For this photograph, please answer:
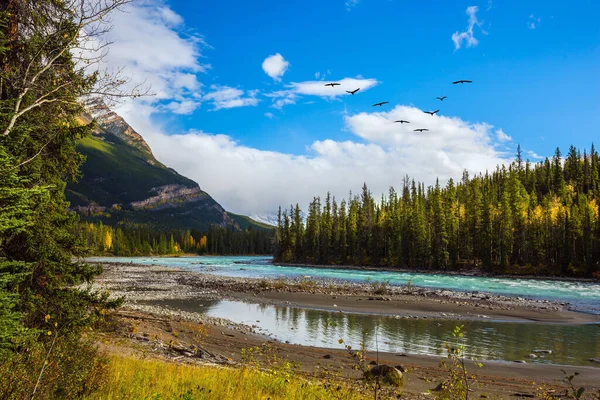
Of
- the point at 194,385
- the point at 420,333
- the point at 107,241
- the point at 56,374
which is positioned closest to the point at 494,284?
the point at 420,333

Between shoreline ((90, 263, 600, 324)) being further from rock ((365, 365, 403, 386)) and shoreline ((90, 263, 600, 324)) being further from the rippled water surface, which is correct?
rock ((365, 365, 403, 386))

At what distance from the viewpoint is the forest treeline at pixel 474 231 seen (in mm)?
78062

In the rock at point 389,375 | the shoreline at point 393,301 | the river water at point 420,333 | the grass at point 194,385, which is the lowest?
the shoreline at point 393,301

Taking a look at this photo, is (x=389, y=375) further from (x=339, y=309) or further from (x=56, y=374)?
(x=339, y=309)

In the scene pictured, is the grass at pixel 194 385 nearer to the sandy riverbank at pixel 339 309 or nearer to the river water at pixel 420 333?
the sandy riverbank at pixel 339 309

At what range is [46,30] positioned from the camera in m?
9.55

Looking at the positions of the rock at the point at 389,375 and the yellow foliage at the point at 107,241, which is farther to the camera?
the yellow foliage at the point at 107,241

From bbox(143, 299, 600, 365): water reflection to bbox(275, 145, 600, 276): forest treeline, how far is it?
61.9m

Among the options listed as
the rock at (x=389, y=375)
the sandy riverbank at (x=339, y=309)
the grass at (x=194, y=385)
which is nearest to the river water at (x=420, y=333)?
the sandy riverbank at (x=339, y=309)

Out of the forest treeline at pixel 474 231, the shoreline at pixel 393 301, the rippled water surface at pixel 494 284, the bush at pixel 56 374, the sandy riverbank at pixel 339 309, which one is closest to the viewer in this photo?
the bush at pixel 56 374

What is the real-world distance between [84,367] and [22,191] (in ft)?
11.6

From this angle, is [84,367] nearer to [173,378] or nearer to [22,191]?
[173,378]

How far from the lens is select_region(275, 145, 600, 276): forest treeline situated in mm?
78062

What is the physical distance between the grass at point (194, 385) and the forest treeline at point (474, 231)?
269 ft
